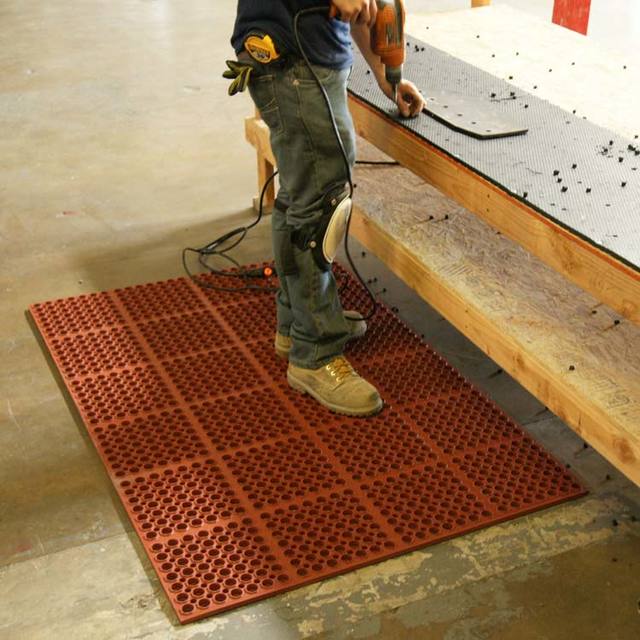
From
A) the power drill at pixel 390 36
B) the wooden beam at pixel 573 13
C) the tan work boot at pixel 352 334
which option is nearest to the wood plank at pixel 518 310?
the tan work boot at pixel 352 334

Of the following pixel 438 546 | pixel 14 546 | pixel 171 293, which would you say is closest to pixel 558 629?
pixel 438 546

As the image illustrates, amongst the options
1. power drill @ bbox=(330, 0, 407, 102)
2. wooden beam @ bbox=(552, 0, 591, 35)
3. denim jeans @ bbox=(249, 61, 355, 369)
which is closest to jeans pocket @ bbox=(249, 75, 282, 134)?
denim jeans @ bbox=(249, 61, 355, 369)

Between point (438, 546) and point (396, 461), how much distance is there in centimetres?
33

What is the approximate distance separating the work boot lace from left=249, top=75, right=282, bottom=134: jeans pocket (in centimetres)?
69

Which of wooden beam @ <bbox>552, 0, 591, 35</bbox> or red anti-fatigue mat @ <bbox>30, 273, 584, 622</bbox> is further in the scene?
wooden beam @ <bbox>552, 0, 591, 35</bbox>

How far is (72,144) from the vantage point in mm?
4953

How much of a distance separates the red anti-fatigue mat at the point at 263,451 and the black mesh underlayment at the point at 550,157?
28.4 inches

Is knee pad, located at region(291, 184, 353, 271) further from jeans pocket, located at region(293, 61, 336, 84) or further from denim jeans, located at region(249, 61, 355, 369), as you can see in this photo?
jeans pocket, located at region(293, 61, 336, 84)

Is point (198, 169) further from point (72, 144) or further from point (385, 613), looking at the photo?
point (385, 613)

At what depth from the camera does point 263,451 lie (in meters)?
2.82

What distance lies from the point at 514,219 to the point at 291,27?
2.37ft

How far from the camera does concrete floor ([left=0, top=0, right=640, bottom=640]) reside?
230cm

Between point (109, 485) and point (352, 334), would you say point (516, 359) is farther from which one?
point (109, 485)

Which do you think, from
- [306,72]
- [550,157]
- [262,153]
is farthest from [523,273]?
[262,153]
